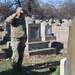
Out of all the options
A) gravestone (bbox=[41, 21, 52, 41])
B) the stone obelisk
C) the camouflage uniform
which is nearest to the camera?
the stone obelisk

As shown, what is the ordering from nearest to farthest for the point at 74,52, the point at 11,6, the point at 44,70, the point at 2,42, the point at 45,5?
the point at 74,52 → the point at 44,70 → the point at 2,42 → the point at 11,6 → the point at 45,5

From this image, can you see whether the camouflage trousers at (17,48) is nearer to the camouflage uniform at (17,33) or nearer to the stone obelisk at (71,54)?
the camouflage uniform at (17,33)

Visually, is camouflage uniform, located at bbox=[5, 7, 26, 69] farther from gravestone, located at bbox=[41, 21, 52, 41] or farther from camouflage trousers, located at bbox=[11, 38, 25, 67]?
gravestone, located at bbox=[41, 21, 52, 41]

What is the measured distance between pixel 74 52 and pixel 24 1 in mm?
48411

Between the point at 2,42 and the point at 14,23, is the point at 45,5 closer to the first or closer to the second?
the point at 2,42

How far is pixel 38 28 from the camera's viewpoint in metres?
15.3

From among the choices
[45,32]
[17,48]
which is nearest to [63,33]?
[45,32]

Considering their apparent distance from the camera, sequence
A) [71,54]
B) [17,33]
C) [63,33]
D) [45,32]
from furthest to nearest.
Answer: [45,32] < [63,33] < [17,33] < [71,54]

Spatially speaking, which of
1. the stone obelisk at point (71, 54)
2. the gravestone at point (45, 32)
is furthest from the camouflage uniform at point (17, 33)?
the gravestone at point (45, 32)

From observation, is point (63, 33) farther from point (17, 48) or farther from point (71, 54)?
point (71, 54)

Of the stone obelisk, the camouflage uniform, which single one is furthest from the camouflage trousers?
the stone obelisk

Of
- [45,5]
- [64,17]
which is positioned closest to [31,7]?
[64,17]

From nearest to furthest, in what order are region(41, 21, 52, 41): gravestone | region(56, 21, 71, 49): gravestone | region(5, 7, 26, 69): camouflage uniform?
region(5, 7, 26, 69): camouflage uniform < region(56, 21, 71, 49): gravestone < region(41, 21, 52, 41): gravestone

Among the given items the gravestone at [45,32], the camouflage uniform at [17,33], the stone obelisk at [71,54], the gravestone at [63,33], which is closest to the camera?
the stone obelisk at [71,54]
